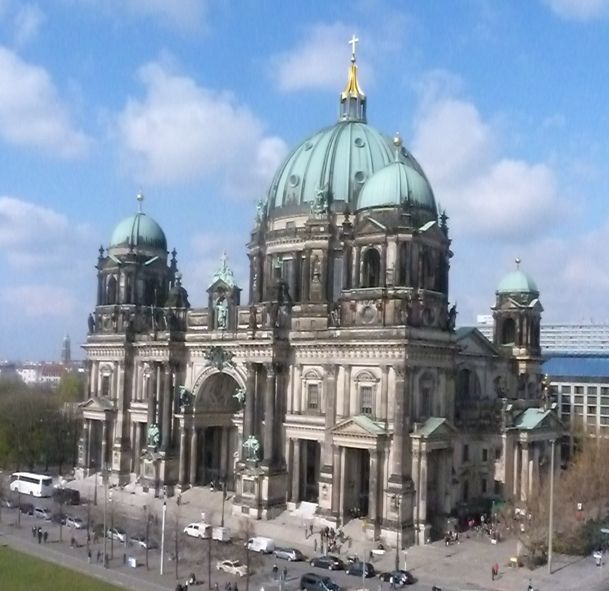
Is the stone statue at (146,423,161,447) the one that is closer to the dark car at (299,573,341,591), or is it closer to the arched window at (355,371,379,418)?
the arched window at (355,371,379,418)

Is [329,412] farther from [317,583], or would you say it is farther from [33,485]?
[33,485]

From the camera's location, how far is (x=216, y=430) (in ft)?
290

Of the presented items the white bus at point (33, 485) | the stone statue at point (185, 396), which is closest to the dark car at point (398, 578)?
the stone statue at point (185, 396)

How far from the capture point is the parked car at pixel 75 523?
71.8 metres

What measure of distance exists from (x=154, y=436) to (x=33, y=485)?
1427cm

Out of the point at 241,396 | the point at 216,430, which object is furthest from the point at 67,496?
the point at 241,396

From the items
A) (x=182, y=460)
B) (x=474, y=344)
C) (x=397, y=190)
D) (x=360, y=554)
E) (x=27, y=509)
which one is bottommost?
(x=360, y=554)

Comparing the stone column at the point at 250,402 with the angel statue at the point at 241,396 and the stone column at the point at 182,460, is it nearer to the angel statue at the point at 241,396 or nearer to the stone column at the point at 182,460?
the angel statue at the point at 241,396

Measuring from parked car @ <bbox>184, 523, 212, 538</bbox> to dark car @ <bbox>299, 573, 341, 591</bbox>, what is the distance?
49.8 feet

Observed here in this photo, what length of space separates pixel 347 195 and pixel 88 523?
123ft

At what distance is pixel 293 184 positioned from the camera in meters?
85.9

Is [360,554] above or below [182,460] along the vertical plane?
below

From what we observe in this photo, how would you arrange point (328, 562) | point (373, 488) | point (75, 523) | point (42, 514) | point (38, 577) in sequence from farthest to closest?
point (42, 514)
point (75, 523)
point (373, 488)
point (328, 562)
point (38, 577)

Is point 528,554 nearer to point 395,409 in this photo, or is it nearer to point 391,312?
point 395,409
